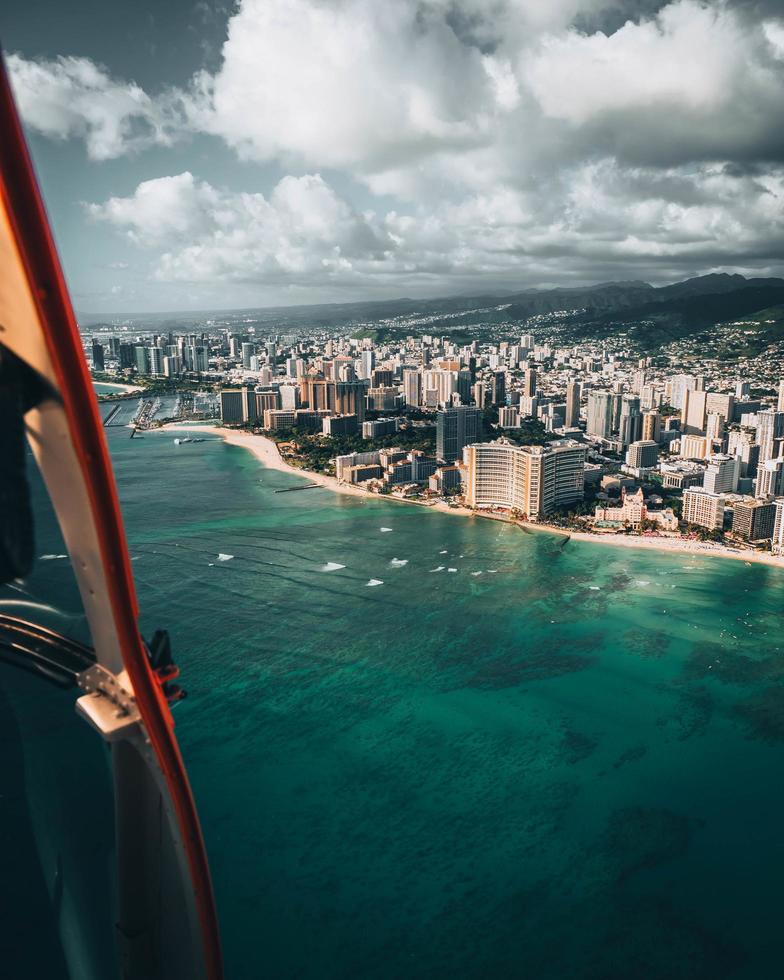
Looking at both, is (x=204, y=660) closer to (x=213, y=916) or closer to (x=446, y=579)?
(x=446, y=579)

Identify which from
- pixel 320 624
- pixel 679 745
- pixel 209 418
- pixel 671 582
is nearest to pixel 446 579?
pixel 320 624

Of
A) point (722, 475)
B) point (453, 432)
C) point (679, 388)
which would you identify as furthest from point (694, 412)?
point (453, 432)

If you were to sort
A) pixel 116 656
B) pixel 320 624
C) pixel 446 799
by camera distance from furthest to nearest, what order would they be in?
1. pixel 320 624
2. pixel 446 799
3. pixel 116 656

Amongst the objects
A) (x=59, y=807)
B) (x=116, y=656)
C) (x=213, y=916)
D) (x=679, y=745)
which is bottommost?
(x=679, y=745)

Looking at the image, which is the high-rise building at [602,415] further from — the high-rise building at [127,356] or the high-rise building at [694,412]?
the high-rise building at [127,356]

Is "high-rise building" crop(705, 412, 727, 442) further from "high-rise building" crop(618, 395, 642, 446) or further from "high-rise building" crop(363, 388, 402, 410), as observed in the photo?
"high-rise building" crop(363, 388, 402, 410)

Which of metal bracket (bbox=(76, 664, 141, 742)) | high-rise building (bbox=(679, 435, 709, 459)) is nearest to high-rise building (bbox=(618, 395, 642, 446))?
high-rise building (bbox=(679, 435, 709, 459))
